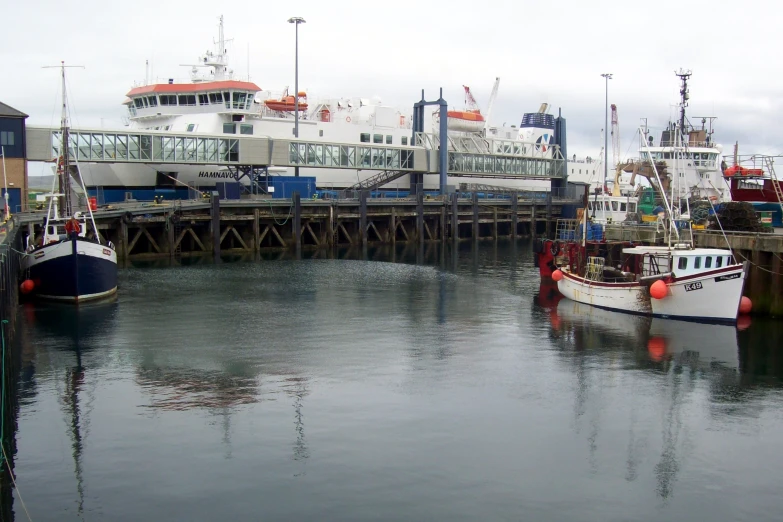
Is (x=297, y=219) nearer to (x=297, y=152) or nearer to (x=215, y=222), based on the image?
(x=215, y=222)

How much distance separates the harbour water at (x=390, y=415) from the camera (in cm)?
1678

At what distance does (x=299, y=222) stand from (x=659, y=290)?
125 ft

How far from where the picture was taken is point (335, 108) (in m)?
87.9

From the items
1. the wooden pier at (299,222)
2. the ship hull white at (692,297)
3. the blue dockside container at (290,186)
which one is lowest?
the ship hull white at (692,297)

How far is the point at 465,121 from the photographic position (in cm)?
9681

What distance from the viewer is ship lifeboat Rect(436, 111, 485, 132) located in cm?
9569

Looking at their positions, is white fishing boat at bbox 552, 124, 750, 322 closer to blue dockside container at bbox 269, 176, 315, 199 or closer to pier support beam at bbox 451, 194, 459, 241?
blue dockside container at bbox 269, 176, 315, 199

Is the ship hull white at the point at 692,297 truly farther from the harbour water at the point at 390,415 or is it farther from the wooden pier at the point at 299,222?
the wooden pier at the point at 299,222

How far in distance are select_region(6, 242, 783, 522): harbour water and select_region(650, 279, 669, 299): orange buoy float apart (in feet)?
4.75

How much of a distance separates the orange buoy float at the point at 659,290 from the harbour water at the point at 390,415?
57.0 inches

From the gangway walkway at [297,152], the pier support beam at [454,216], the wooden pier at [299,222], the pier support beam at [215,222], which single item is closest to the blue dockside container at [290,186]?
the gangway walkway at [297,152]

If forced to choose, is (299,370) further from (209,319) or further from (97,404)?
(209,319)

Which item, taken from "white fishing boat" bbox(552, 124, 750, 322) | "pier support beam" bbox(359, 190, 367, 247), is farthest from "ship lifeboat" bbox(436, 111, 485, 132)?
"white fishing boat" bbox(552, 124, 750, 322)

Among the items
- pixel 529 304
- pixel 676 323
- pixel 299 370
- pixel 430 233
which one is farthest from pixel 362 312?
pixel 430 233
